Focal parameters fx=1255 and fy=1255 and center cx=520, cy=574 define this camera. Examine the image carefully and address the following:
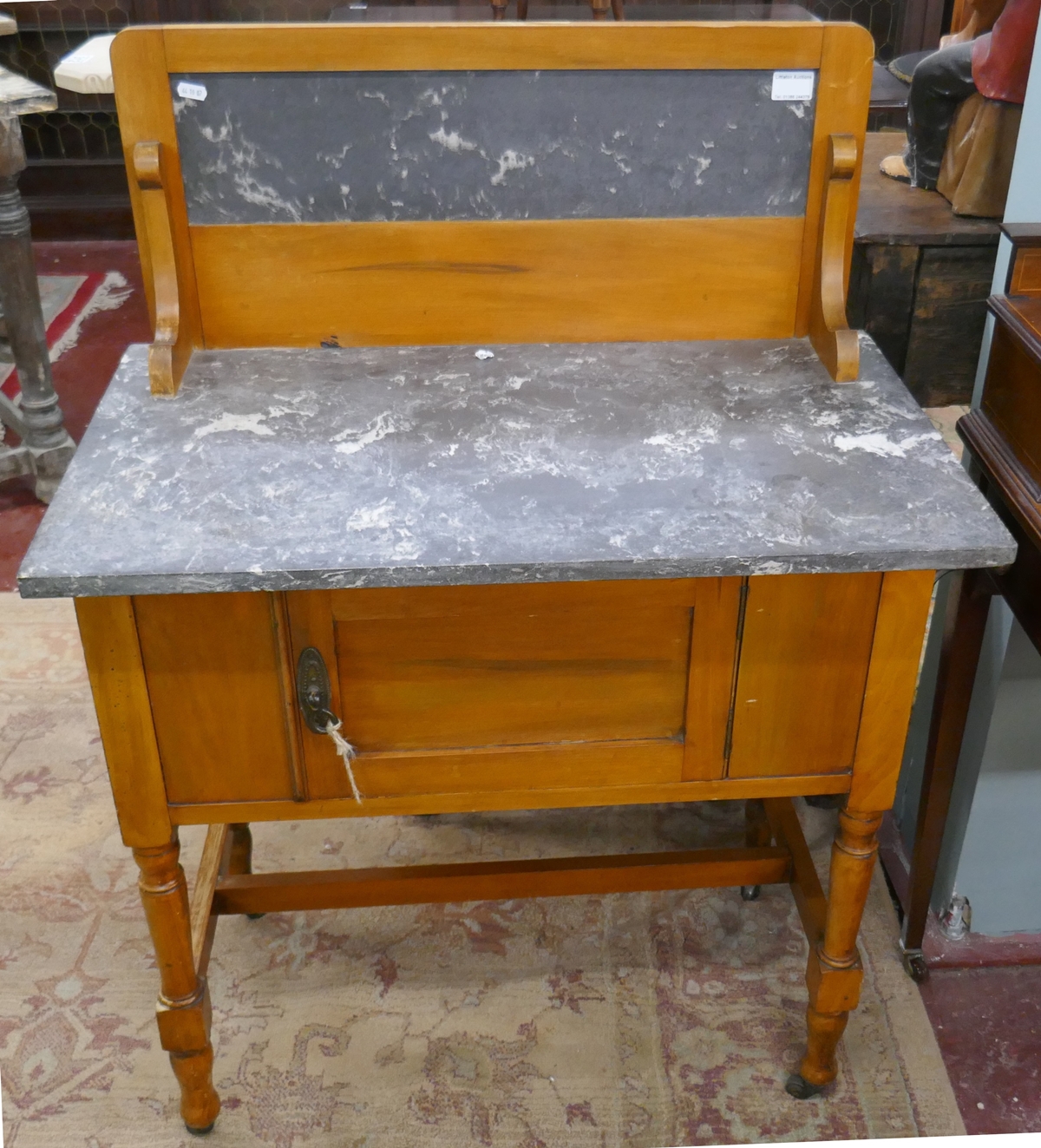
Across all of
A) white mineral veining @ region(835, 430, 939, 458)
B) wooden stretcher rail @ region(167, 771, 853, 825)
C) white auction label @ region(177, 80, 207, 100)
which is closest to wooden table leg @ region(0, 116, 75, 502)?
white auction label @ region(177, 80, 207, 100)

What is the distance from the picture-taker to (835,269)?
68.2 inches

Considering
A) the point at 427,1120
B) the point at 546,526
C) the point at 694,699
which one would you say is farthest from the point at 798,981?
the point at 546,526

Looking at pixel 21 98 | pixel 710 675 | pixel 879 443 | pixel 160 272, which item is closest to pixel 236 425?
pixel 160 272

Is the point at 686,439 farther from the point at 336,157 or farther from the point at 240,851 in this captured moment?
the point at 240,851

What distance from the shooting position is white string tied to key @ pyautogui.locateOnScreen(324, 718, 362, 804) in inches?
58.5

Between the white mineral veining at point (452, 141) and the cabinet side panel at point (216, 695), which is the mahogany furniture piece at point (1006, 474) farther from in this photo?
the cabinet side panel at point (216, 695)

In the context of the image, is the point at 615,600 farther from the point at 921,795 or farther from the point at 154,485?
the point at 921,795

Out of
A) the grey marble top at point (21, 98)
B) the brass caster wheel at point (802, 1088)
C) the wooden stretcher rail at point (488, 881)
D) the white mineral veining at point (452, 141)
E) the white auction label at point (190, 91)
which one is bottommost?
the brass caster wheel at point (802, 1088)

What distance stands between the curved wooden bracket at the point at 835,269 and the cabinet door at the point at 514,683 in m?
0.44

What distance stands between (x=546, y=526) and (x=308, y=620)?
29 cm

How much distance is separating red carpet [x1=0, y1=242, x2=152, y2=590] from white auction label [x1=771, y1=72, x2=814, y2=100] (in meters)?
2.22

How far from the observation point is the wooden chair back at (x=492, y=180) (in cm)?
165

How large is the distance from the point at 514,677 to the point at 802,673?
0.34 metres

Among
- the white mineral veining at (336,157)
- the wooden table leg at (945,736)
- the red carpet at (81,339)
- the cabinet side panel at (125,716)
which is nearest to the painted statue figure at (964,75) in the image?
the wooden table leg at (945,736)
